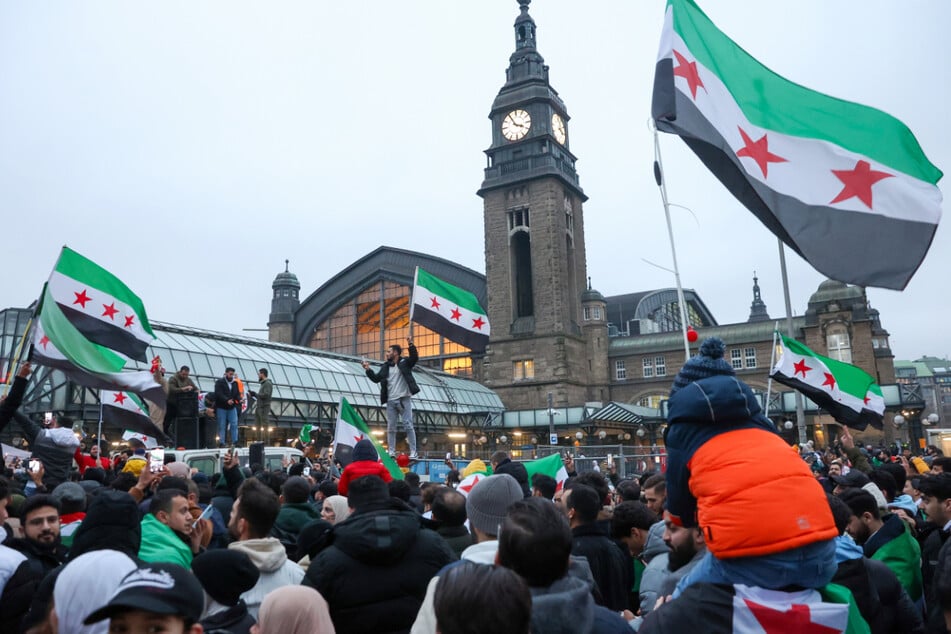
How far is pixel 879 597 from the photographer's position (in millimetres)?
4895

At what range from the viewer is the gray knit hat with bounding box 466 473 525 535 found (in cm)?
499

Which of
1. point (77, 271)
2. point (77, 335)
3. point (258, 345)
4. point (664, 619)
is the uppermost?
point (258, 345)

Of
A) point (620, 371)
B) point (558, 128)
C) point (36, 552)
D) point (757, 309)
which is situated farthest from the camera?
point (757, 309)

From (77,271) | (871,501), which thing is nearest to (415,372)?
(77,271)

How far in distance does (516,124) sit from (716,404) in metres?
63.9

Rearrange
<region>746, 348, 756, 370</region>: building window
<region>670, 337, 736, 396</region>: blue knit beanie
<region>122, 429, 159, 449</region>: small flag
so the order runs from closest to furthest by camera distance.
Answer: <region>670, 337, 736, 396</region>: blue knit beanie → <region>122, 429, 159, 449</region>: small flag → <region>746, 348, 756, 370</region>: building window

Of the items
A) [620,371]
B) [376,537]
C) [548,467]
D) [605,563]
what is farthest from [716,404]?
[620,371]

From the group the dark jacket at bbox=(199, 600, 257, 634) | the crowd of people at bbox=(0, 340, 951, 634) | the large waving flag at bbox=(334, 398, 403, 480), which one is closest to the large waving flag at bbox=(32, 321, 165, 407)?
the large waving flag at bbox=(334, 398, 403, 480)

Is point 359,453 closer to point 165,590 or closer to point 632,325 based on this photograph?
point 165,590

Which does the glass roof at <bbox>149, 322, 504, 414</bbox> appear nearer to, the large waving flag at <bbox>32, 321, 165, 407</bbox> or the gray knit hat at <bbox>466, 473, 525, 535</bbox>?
the large waving flag at <bbox>32, 321, 165, 407</bbox>

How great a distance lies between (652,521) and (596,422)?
4477 cm

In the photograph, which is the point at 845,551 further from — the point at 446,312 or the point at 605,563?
the point at 446,312

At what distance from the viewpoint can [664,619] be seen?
3332 mm

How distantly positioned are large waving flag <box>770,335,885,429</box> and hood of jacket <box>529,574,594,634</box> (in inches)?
466
